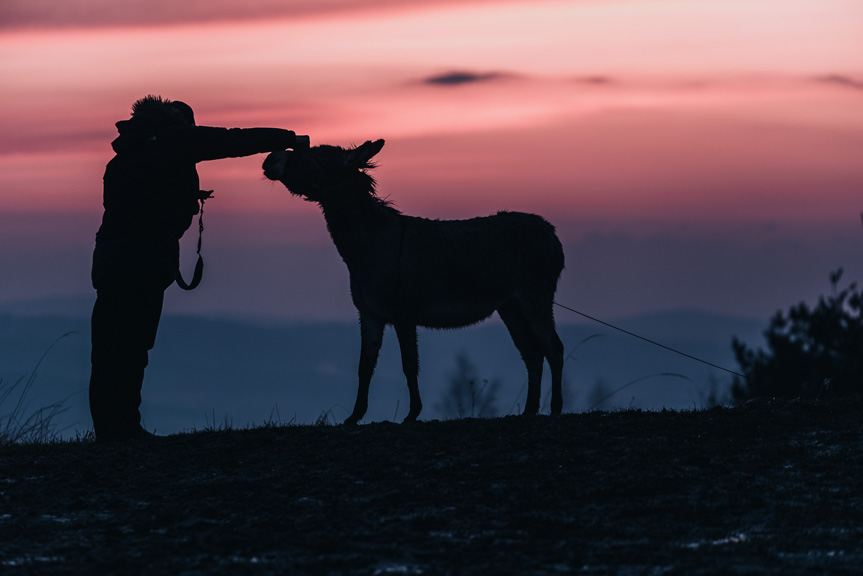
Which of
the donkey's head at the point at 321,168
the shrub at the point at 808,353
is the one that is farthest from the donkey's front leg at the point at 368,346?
the shrub at the point at 808,353

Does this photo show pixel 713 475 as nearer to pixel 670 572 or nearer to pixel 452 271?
pixel 670 572

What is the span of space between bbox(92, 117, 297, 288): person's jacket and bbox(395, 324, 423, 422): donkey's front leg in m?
2.02

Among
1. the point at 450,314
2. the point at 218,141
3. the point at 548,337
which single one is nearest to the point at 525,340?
the point at 548,337

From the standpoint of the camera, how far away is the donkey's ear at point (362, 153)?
389 inches

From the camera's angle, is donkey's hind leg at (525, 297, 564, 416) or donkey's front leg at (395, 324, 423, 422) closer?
donkey's front leg at (395, 324, 423, 422)

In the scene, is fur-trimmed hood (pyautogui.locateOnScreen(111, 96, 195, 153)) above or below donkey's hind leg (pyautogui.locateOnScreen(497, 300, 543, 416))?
above

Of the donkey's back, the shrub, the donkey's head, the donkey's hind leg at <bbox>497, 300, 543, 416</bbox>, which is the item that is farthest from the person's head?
the shrub

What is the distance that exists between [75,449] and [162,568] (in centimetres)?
369

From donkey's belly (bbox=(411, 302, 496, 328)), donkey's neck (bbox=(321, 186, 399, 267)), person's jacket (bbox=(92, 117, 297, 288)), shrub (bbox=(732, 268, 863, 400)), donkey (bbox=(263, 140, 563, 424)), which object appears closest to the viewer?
person's jacket (bbox=(92, 117, 297, 288))

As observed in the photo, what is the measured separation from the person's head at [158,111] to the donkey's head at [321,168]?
0.85 m

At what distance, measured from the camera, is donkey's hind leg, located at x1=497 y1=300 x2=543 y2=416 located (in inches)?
423

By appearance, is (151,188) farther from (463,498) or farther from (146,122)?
(463,498)

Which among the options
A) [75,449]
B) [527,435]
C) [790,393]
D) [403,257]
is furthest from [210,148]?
[790,393]

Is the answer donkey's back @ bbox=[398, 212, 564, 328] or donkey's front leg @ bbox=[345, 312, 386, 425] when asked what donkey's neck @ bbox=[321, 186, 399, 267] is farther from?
donkey's front leg @ bbox=[345, 312, 386, 425]
